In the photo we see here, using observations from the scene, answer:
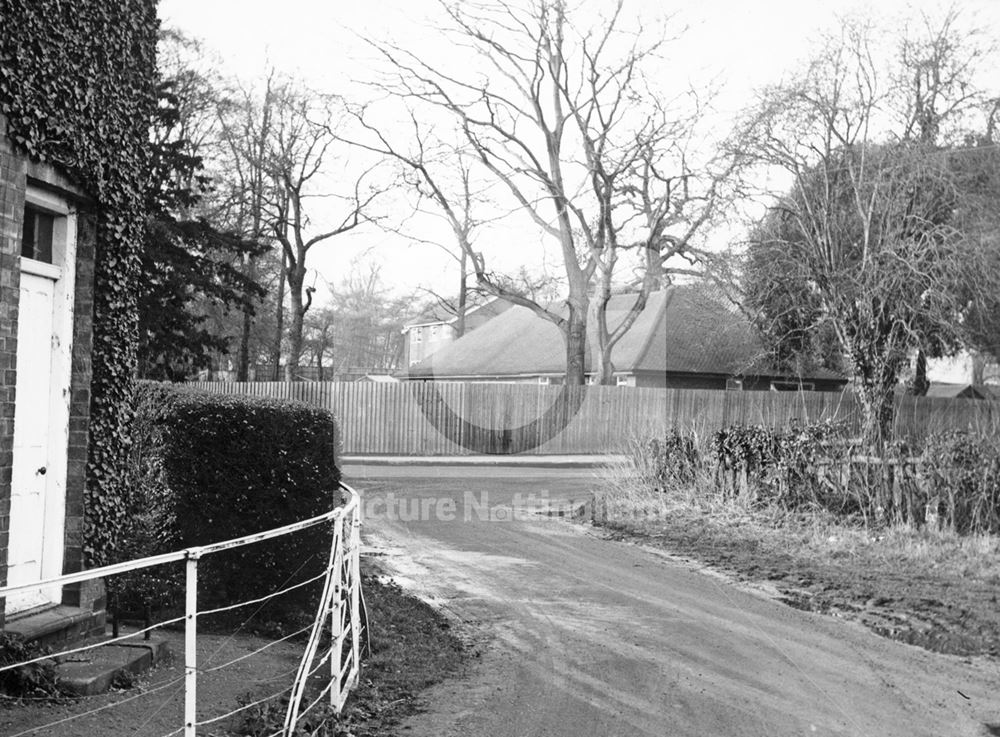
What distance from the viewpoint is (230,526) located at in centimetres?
762

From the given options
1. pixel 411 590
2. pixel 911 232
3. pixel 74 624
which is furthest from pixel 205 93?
pixel 74 624

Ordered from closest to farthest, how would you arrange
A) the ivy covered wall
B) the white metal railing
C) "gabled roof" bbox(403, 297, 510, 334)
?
1. the white metal railing
2. the ivy covered wall
3. "gabled roof" bbox(403, 297, 510, 334)

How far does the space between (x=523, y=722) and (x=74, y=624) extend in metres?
2.92

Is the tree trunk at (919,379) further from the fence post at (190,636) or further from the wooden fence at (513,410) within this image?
the fence post at (190,636)

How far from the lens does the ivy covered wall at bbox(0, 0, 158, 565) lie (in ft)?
19.6

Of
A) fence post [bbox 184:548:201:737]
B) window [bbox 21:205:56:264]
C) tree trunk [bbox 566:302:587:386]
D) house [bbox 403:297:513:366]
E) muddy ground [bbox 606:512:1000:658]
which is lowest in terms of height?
muddy ground [bbox 606:512:1000:658]

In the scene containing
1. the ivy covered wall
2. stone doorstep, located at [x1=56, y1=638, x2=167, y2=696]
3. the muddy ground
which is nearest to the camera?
stone doorstep, located at [x1=56, y1=638, x2=167, y2=696]

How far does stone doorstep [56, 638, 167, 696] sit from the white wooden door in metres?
0.55

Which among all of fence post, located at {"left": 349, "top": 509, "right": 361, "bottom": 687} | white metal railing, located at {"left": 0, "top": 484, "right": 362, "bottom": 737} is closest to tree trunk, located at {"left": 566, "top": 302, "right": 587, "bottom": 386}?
white metal railing, located at {"left": 0, "top": 484, "right": 362, "bottom": 737}

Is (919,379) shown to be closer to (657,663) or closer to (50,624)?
(657,663)

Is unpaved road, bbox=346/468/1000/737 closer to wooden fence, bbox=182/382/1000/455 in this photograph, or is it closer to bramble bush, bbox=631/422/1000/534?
bramble bush, bbox=631/422/1000/534

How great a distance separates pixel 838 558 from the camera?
453 inches

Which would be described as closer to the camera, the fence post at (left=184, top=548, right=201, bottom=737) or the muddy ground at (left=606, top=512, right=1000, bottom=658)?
the fence post at (left=184, top=548, right=201, bottom=737)

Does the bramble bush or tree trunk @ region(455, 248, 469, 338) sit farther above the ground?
tree trunk @ region(455, 248, 469, 338)
